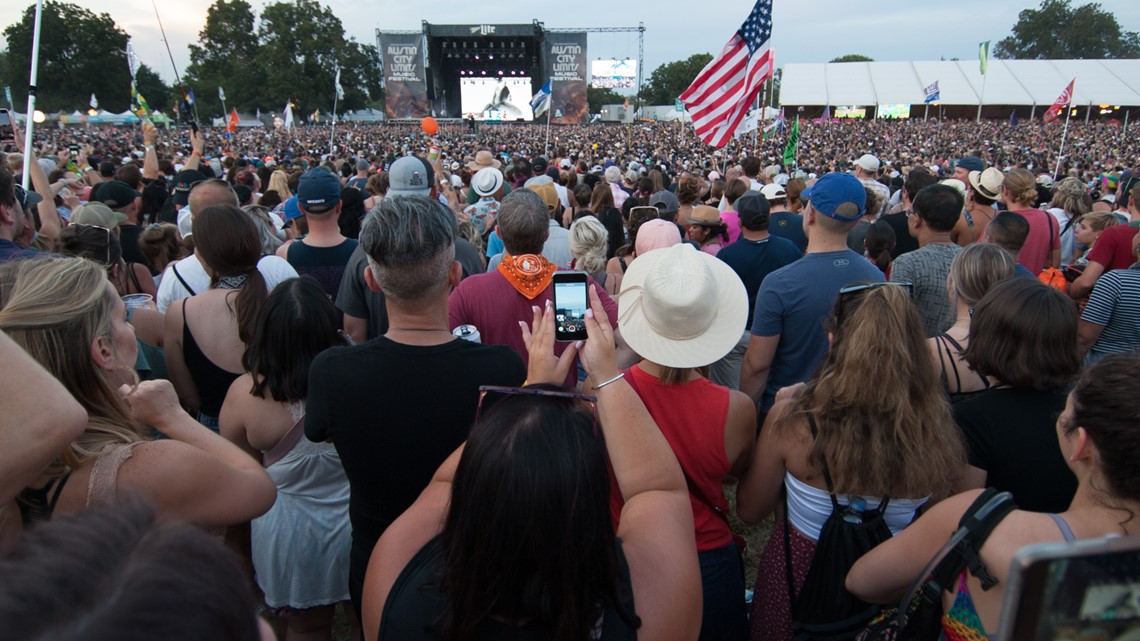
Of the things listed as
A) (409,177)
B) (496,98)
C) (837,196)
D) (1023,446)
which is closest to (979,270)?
(837,196)

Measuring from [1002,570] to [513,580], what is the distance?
42.1 inches

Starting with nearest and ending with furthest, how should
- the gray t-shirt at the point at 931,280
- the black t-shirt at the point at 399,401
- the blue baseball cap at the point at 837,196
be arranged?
the black t-shirt at the point at 399,401 < the blue baseball cap at the point at 837,196 < the gray t-shirt at the point at 931,280

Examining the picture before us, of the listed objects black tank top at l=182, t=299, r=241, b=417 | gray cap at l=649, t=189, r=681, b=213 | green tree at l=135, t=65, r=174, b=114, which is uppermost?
green tree at l=135, t=65, r=174, b=114

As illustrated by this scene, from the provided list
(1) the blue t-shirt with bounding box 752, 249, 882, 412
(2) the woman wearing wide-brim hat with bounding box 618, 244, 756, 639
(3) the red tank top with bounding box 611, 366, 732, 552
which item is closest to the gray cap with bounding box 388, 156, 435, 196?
(1) the blue t-shirt with bounding box 752, 249, 882, 412

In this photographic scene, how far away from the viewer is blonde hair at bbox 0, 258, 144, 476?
1643 millimetres

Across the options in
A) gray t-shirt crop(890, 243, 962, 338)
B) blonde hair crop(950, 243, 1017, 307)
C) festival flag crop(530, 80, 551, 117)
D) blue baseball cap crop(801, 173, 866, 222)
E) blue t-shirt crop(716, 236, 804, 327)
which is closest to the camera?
blonde hair crop(950, 243, 1017, 307)

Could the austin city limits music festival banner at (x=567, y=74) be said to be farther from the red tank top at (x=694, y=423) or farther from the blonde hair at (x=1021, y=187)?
the red tank top at (x=694, y=423)

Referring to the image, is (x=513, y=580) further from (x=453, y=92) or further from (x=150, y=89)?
(x=150, y=89)

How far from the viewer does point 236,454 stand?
5.98 ft

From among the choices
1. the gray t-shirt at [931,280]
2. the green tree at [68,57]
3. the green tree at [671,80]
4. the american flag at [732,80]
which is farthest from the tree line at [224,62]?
the gray t-shirt at [931,280]

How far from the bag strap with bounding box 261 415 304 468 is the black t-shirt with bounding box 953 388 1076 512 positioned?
2.39 metres

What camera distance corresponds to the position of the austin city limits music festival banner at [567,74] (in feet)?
177

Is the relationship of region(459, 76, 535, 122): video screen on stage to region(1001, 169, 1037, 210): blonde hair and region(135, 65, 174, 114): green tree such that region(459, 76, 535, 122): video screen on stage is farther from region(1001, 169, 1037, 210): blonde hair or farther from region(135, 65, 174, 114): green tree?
region(1001, 169, 1037, 210): blonde hair

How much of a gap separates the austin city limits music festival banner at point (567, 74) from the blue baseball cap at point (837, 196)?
171 ft
